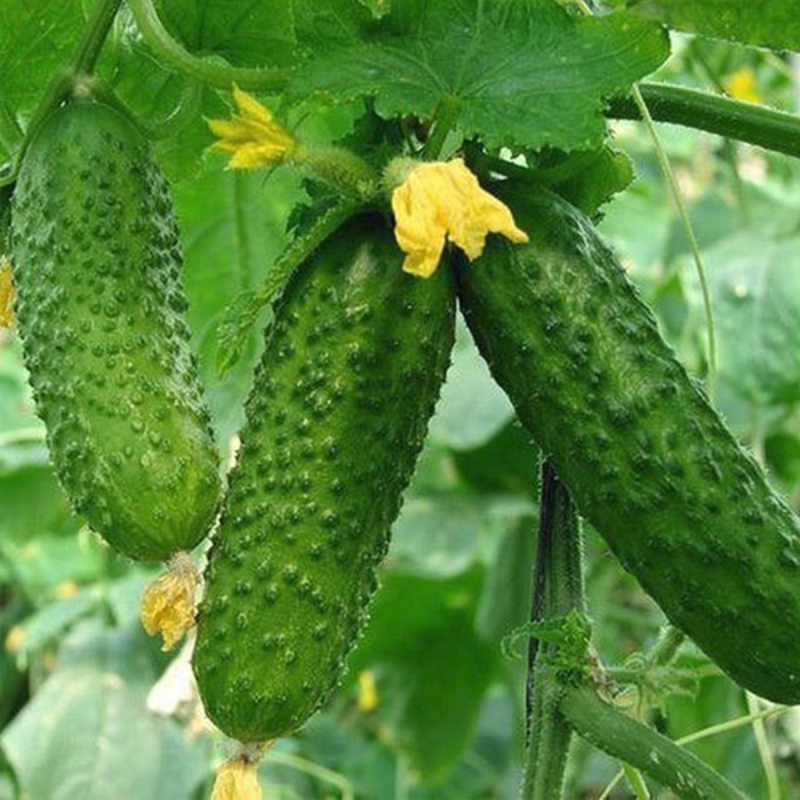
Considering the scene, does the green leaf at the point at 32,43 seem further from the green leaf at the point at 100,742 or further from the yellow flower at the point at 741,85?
the yellow flower at the point at 741,85

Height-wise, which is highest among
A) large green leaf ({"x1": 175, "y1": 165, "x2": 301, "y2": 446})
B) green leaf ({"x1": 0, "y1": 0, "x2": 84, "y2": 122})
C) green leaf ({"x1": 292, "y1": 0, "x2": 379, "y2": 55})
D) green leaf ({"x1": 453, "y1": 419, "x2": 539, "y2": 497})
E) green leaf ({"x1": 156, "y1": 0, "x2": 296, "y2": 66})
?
green leaf ({"x1": 292, "y1": 0, "x2": 379, "y2": 55})

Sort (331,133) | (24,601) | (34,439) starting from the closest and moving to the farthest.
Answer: (331,133) → (34,439) → (24,601)

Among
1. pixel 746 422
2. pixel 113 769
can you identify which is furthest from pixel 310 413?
pixel 746 422

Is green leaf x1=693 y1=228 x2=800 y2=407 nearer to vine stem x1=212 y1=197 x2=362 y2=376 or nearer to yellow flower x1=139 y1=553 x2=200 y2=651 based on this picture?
vine stem x1=212 y1=197 x2=362 y2=376

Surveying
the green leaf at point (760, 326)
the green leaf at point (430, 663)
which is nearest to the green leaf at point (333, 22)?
the green leaf at point (760, 326)

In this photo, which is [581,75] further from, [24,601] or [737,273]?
[24,601]

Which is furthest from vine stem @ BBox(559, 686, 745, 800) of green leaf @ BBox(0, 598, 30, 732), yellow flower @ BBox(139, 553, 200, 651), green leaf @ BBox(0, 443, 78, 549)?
green leaf @ BBox(0, 598, 30, 732)
